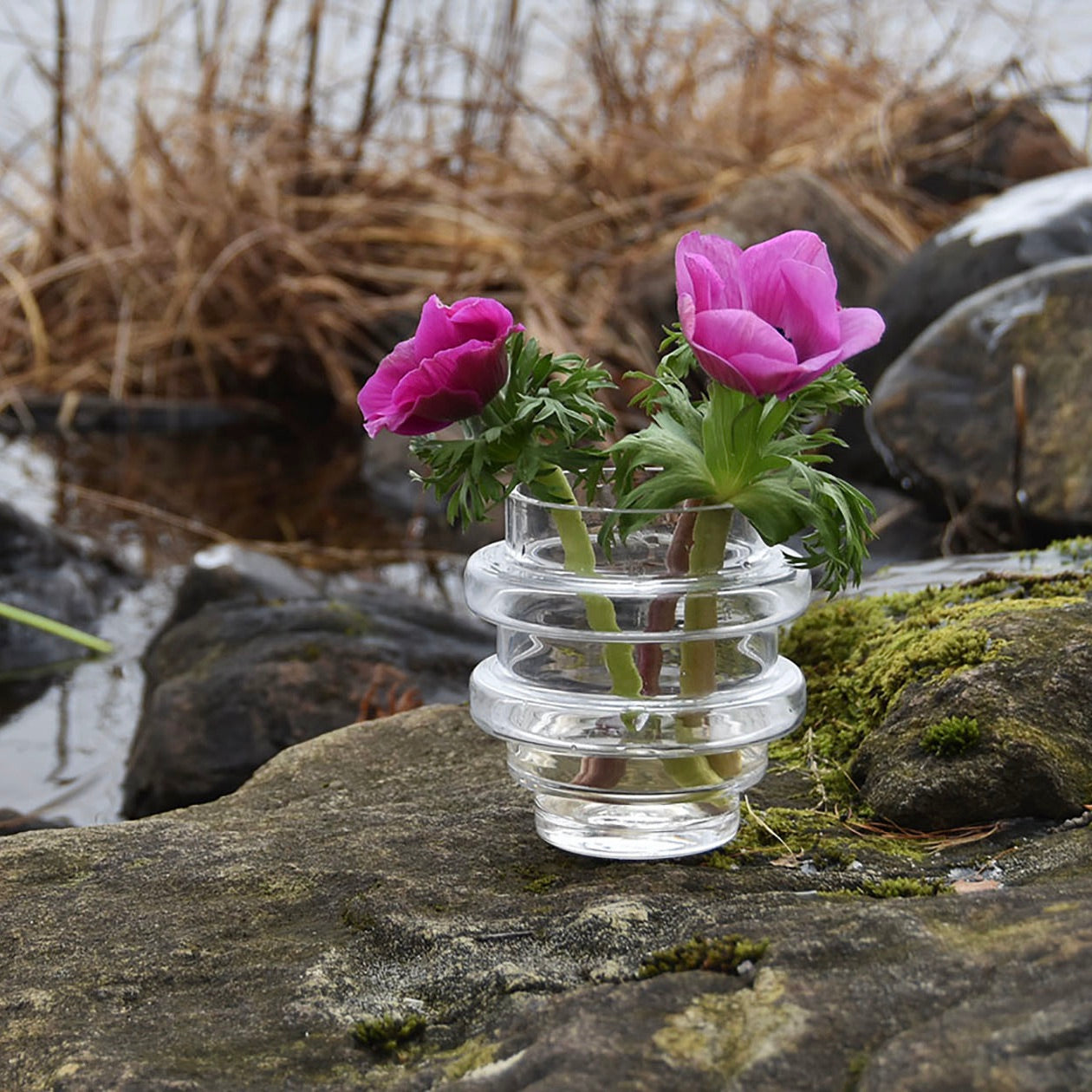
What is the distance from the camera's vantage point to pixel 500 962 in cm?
130

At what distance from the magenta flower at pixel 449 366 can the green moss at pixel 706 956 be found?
0.55 metres

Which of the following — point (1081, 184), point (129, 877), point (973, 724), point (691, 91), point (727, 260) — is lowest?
point (129, 877)

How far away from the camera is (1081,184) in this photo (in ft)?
14.6

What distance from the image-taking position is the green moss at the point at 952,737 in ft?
5.24

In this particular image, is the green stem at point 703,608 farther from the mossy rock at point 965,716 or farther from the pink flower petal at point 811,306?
the mossy rock at point 965,716

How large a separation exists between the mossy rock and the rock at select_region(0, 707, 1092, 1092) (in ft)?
0.22

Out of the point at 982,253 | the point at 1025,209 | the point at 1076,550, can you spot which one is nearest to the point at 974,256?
the point at 982,253

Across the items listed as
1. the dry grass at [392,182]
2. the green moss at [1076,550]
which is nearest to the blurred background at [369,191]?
the dry grass at [392,182]

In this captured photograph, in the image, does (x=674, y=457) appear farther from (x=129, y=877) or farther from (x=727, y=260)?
(x=129, y=877)

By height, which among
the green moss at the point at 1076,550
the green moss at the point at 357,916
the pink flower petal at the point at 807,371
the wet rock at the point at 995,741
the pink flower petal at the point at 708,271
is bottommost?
the green moss at the point at 357,916

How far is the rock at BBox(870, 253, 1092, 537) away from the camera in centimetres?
346

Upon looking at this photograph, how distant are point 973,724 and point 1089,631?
239 mm

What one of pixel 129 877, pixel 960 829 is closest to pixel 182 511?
pixel 129 877

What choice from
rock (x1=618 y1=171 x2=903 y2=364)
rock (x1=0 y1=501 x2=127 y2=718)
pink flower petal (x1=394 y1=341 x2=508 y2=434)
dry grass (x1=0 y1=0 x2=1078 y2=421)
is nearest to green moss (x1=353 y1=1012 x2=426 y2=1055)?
pink flower petal (x1=394 y1=341 x2=508 y2=434)
